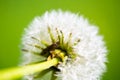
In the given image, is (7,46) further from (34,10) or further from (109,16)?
(109,16)

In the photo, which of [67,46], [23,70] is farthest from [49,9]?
[23,70]

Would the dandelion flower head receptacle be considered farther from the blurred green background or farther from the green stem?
the blurred green background

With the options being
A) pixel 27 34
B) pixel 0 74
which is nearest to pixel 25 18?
pixel 27 34

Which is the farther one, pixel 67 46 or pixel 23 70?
pixel 67 46

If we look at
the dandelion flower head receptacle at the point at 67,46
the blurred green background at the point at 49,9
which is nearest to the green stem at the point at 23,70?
the dandelion flower head receptacle at the point at 67,46

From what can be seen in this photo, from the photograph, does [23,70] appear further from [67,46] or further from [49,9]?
[49,9]
